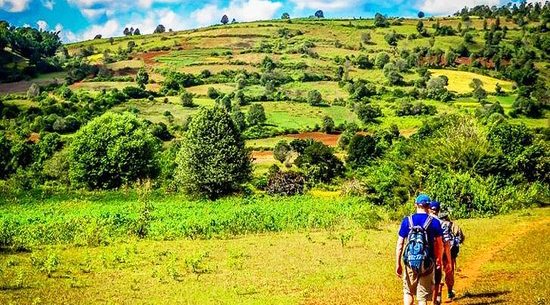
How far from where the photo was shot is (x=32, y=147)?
94562mm

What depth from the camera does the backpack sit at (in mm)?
12156

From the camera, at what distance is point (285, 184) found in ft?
241

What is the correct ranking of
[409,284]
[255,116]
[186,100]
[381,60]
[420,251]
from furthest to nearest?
[381,60]
[186,100]
[255,116]
[409,284]
[420,251]

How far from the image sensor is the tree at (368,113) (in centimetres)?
11469

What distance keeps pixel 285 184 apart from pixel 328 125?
38.8m

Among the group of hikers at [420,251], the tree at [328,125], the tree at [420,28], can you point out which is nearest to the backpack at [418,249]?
the group of hikers at [420,251]

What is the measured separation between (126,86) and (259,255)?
→ 4647 inches

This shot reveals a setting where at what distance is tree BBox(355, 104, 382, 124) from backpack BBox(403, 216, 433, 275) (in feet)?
338

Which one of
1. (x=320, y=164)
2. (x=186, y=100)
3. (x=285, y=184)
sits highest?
Result: (x=186, y=100)

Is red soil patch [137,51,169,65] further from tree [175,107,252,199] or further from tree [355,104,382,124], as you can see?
tree [175,107,252,199]

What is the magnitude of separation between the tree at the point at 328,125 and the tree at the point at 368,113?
26.4ft

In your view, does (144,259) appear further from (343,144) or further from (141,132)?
(343,144)

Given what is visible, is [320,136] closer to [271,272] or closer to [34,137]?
[34,137]

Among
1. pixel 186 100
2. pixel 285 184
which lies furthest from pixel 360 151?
pixel 186 100
